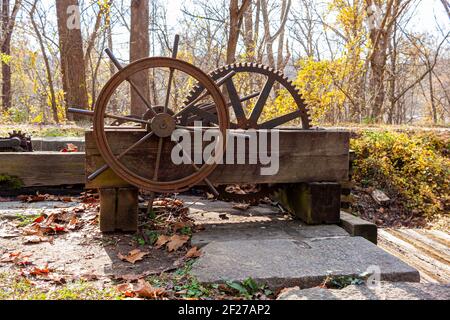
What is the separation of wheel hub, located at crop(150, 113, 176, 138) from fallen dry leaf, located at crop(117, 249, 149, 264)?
0.96m

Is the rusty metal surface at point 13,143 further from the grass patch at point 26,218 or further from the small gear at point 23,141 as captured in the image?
the grass patch at point 26,218

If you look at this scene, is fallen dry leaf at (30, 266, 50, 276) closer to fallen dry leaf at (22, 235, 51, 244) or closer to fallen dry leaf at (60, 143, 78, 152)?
fallen dry leaf at (22, 235, 51, 244)

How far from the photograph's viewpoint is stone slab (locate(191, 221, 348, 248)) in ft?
11.7

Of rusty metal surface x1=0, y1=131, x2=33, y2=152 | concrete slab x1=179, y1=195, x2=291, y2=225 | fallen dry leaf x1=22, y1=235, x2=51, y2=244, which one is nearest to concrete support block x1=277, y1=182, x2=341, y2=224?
concrete slab x1=179, y1=195, x2=291, y2=225

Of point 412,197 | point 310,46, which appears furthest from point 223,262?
point 310,46

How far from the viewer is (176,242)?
133 inches

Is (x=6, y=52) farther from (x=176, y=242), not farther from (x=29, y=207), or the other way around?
(x=176, y=242)

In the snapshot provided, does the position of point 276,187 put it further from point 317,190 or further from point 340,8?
point 340,8

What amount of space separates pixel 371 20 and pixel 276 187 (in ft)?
31.9

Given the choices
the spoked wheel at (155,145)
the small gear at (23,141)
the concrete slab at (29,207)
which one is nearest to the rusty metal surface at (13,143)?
the small gear at (23,141)

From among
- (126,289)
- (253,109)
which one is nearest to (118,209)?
(126,289)

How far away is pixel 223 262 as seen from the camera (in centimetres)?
295

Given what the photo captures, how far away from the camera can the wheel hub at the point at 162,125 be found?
138 inches

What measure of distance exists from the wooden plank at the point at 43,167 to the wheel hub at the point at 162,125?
181cm
